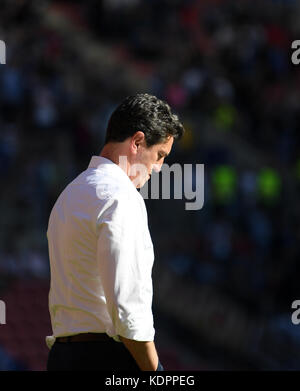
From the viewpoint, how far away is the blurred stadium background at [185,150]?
309 inches

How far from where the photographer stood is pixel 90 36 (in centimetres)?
1084

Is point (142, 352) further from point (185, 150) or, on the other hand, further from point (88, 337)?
point (185, 150)

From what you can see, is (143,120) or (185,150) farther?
(185,150)

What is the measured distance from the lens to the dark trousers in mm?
1727

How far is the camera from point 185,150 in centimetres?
862

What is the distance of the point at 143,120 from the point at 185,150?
22.5 ft

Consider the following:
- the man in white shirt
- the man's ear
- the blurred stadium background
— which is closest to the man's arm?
the man in white shirt

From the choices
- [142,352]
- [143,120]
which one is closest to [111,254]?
[142,352]

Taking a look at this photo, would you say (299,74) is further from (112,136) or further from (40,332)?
(112,136)

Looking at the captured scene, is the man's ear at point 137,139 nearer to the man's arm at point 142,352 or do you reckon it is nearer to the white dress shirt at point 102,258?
the white dress shirt at point 102,258

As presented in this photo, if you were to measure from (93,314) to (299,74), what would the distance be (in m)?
8.72

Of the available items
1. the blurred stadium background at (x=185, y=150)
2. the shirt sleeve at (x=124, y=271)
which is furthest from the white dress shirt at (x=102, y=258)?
the blurred stadium background at (x=185, y=150)

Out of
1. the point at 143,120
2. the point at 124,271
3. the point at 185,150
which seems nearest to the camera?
the point at 124,271

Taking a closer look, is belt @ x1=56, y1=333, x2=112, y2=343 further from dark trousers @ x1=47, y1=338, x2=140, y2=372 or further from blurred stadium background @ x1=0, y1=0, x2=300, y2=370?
blurred stadium background @ x1=0, y1=0, x2=300, y2=370
